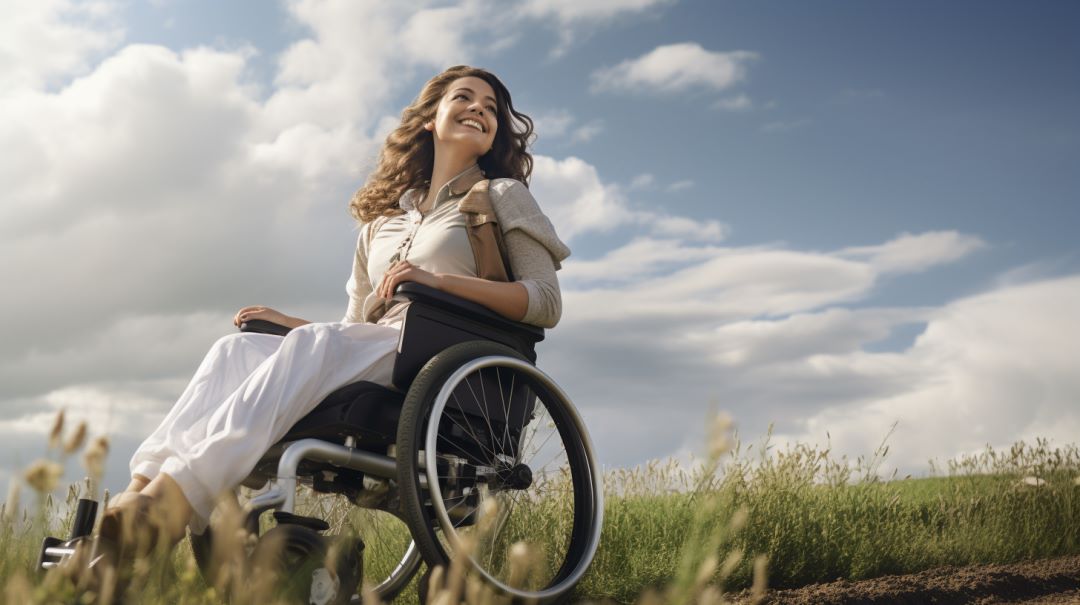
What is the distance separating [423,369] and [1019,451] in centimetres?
491

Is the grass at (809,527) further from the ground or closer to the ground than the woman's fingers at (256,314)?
closer to the ground

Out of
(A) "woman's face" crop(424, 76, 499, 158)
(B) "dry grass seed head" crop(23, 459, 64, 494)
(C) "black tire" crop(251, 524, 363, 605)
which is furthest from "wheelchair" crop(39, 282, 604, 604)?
(A) "woman's face" crop(424, 76, 499, 158)

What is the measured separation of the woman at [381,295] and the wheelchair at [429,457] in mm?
72

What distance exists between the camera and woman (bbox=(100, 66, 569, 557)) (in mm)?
2230

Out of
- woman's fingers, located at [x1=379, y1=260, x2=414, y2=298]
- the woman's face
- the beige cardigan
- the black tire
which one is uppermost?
the woman's face

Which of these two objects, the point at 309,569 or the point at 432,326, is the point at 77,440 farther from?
the point at 432,326

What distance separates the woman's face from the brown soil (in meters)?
1.94

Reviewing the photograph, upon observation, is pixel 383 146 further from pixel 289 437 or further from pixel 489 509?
pixel 489 509

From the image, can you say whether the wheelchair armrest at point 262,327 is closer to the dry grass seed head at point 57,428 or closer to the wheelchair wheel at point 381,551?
the wheelchair wheel at point 381,551

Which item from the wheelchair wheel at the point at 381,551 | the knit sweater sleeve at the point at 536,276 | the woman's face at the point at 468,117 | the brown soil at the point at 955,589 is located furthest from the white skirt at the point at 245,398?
the brown soil at the point at 955,589

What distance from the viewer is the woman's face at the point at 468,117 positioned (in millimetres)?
3521

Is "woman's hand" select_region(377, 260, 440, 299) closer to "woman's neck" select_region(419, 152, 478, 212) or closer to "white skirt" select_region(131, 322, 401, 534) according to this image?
"white skirt" select_region(131, 322, 401, 534)

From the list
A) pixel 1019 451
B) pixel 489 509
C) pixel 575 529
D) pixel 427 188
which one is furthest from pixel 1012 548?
pixel 489 509

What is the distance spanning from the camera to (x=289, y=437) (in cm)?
254
